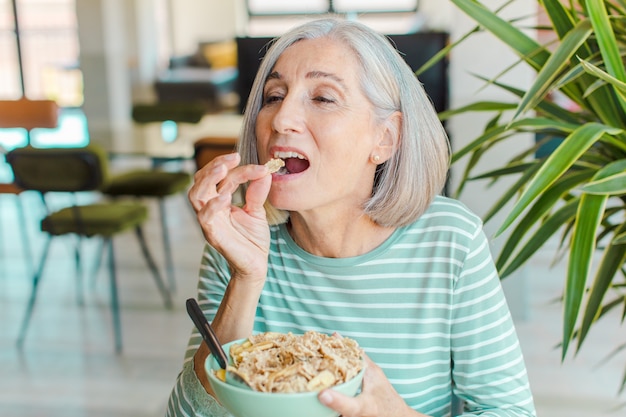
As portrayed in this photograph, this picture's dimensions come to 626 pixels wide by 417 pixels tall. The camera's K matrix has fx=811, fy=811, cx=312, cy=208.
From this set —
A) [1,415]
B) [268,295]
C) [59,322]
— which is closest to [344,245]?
[268,295]

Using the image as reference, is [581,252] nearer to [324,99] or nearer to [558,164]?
[558,164]

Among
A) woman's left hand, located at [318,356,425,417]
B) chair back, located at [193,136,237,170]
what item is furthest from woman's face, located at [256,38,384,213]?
chair back, located at [193,136,237,170]

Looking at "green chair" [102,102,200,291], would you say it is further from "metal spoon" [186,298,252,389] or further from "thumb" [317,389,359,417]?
"thumb" [317,389,359,417]

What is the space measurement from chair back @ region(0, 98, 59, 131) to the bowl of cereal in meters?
3.78

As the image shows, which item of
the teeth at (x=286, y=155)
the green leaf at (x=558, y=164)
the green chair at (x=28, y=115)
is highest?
the teeth at (x=286, y=155)

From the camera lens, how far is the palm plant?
1.52 meters

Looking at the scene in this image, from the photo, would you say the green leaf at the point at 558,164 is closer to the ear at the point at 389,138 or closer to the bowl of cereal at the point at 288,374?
the ear at the point at 389,138

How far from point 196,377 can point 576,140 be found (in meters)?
0.83

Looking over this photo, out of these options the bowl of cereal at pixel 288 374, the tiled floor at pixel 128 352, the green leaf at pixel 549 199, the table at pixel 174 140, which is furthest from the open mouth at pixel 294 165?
the table at pixel 174 140

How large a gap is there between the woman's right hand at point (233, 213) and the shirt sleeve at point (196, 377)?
0.49 ft

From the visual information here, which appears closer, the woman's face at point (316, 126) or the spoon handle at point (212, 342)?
the spoon handle at point (212, 342)

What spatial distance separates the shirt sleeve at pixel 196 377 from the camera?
1220 mm

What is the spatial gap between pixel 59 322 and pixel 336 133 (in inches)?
116

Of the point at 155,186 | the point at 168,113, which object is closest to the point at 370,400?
the point at 155,186
